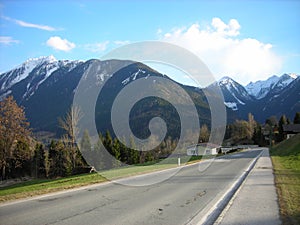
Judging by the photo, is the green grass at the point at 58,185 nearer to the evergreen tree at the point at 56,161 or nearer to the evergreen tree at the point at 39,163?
the evergreen tree at the point at 56,161

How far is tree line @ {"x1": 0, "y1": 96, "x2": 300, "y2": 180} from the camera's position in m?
22.1

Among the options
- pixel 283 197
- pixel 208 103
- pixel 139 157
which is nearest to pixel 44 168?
pixel 139 157

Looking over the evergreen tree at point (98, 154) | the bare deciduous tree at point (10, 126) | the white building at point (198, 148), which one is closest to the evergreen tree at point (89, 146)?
the evergreen tree at point (98, 154)

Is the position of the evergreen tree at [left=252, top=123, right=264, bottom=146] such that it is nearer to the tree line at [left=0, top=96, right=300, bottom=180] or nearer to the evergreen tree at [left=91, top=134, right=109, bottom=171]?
the tree line at [left=0, top=96, right=300, bottom=180]

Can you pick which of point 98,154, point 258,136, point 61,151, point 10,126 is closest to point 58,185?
point 98,154

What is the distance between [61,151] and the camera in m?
50.5

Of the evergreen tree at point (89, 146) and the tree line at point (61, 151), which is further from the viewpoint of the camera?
the tree line at point (61, 151)

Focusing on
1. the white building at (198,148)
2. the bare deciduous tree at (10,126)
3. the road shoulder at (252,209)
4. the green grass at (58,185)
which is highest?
the bare deciduous tree at (10,126)

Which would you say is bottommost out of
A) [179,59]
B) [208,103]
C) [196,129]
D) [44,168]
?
[44,168]

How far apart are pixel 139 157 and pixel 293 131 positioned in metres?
52.8

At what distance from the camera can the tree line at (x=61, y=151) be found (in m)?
22.1

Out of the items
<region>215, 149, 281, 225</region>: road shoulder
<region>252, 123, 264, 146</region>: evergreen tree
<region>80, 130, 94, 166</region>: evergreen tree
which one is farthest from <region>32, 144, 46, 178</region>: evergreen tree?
<region>252, 123, 264, 146</region>: evergreen tree

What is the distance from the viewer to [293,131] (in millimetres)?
88062

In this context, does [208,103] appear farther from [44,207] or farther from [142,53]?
[44,207]
